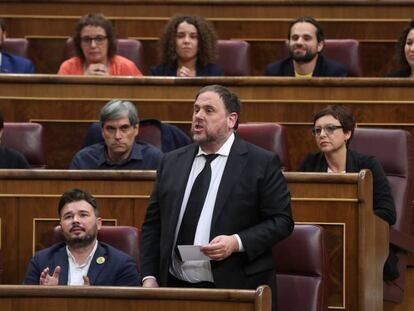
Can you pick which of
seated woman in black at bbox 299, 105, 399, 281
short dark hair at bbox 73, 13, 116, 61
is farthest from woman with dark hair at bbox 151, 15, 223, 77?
seated woman in black at bbox 299, 105, 399, 281

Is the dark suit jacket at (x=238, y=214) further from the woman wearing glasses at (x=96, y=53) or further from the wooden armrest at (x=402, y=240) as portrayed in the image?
the woman wearing glasses at (x=96, y=53)

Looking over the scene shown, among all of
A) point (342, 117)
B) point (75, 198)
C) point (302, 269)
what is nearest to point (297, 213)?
point (302, 269)

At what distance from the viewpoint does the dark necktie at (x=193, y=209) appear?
6.18 feet

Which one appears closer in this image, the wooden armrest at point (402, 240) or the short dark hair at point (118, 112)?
the wooden armrest at point (402, 240)

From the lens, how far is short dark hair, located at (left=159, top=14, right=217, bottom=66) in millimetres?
2955

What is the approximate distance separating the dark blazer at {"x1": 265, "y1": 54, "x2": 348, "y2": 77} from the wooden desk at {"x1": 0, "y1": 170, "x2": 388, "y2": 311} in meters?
0.82

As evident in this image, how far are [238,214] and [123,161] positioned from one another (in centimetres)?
61

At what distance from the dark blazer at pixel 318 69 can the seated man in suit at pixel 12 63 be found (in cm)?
57

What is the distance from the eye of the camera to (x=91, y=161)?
8.09ft

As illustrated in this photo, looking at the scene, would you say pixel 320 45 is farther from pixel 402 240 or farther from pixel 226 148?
Result: pixel 226 148

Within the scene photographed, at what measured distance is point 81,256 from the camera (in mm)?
2082

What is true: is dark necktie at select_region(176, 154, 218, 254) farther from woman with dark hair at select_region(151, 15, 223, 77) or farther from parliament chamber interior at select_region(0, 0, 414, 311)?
woman with dark hair at select_region(151, 15, 223, 77)

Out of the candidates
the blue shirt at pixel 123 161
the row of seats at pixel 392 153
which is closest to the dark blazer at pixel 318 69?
the row of seats at pixel 392 153

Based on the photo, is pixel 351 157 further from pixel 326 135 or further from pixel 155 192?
pixel 155 192
